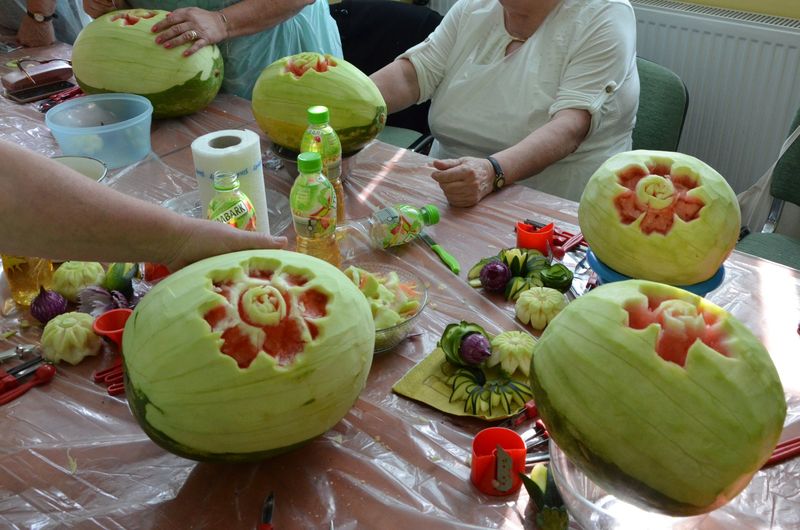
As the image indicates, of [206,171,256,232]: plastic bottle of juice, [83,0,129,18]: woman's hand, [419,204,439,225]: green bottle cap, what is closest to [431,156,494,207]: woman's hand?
[419,204,439,225]: green bottle cap

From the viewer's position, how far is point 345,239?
1.59m

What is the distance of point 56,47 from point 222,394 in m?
2.61

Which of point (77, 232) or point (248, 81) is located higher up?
point (77, 232)

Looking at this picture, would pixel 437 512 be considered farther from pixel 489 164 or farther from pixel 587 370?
pixel 489 164

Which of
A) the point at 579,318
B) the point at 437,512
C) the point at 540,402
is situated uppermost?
the point at 579,318

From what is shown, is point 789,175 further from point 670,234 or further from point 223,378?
point 223,378

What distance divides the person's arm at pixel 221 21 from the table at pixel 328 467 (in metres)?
1.03

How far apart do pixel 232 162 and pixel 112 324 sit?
0.41 metres

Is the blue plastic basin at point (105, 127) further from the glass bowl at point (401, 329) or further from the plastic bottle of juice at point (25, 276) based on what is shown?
the glass bowl at point (401, 329)

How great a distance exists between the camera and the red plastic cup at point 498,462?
0.95m

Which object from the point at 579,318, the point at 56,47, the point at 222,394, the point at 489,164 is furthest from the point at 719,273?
the point at 56,47

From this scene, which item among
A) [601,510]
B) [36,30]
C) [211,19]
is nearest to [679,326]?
[601,510]

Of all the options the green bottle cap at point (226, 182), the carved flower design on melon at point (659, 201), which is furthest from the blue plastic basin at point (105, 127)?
the carved flower design on melon at point (659, 201)

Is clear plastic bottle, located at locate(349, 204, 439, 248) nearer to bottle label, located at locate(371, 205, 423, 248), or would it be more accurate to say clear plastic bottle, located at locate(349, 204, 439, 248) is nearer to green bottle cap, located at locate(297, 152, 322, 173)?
bottle label, located at locate(371, 205, 423, 248)
